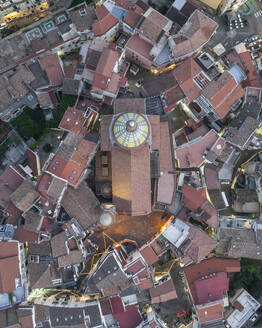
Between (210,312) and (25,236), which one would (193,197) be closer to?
(210,312)

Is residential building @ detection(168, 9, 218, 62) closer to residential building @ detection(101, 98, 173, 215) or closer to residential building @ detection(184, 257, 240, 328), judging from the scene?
residential building @ detection(101, 98, 173, 215)

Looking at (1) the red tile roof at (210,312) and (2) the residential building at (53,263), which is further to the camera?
(1) the red tile roof at (210,312)

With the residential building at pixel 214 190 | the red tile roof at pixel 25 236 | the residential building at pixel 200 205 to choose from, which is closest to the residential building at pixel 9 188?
the red tile roof at pixel 25 236

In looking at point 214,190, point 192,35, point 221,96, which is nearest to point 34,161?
point 214,190

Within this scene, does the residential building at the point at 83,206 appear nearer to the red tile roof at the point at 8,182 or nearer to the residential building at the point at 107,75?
the red tile roof at the point at 8,182

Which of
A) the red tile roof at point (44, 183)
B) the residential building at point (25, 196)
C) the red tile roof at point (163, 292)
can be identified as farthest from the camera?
the red tile roof at point (163, 292)

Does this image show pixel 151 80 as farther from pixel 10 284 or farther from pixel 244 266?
pixel 10 284

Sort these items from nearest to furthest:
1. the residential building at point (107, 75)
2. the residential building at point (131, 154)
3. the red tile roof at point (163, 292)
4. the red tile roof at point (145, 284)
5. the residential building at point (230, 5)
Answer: the residential building at point (131, 154) < the residential building at point (107, 75) < the red tile roof at point (145, 284) < the red tile roof at point (163, 292) < the residential building at point (230, 5)
